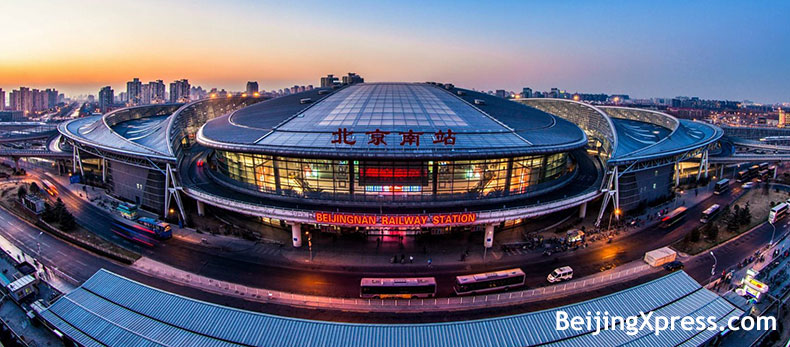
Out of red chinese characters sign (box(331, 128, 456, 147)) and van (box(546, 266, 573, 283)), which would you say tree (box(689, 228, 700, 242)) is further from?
red chinese characters sign (box(331, 128, 456, 147))

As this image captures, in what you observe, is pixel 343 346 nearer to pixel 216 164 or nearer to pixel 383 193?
pixel 383 193

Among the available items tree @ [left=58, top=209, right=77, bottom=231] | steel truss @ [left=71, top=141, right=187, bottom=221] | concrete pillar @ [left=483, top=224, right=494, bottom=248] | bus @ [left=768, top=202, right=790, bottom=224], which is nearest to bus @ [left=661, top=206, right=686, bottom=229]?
bus @ [left=768, top=202, right=790, bottom=224]

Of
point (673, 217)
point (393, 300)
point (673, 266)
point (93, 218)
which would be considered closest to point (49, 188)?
point (93, 218)

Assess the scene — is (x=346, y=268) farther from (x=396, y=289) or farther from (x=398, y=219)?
(x=396, y=289)

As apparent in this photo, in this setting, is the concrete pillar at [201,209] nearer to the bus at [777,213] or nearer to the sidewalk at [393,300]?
the sidewalk at [393,300]

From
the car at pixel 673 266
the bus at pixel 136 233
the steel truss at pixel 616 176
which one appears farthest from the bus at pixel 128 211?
the car at pixel 673 266
